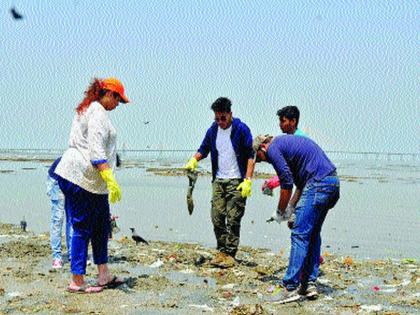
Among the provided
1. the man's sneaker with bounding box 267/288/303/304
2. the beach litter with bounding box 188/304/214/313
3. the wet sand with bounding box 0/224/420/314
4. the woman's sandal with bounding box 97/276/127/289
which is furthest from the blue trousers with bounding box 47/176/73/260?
the man's sneaker with bounding box 267/288/303/304

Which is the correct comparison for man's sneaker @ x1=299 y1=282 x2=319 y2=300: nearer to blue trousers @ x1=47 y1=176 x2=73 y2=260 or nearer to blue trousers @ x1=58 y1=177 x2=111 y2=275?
blue trousers @ x1=58 y1=177 x2=111 y2=275

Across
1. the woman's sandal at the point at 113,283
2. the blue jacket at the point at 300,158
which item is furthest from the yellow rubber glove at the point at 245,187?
the woman's sandal at the point at 113,283

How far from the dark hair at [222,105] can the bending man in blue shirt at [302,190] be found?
1.66 meters

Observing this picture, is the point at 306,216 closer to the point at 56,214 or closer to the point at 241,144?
the point at 241,144

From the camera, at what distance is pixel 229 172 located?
6.66 meters

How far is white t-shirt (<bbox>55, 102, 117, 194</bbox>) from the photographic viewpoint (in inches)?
194

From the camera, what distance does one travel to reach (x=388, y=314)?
4.41m

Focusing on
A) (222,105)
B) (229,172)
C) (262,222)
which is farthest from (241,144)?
(262,222)

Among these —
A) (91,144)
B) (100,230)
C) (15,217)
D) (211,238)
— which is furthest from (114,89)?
(15,217)

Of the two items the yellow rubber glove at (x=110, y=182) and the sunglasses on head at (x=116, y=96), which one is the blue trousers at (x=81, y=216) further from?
the sunglasses on head at (x=116, y=96)

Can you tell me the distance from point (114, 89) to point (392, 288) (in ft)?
11.3

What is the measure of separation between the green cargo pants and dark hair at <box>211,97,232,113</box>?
2.80ft

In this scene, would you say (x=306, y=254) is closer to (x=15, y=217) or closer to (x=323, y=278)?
(x=323, y=278)

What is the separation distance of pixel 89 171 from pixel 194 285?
158 cm
